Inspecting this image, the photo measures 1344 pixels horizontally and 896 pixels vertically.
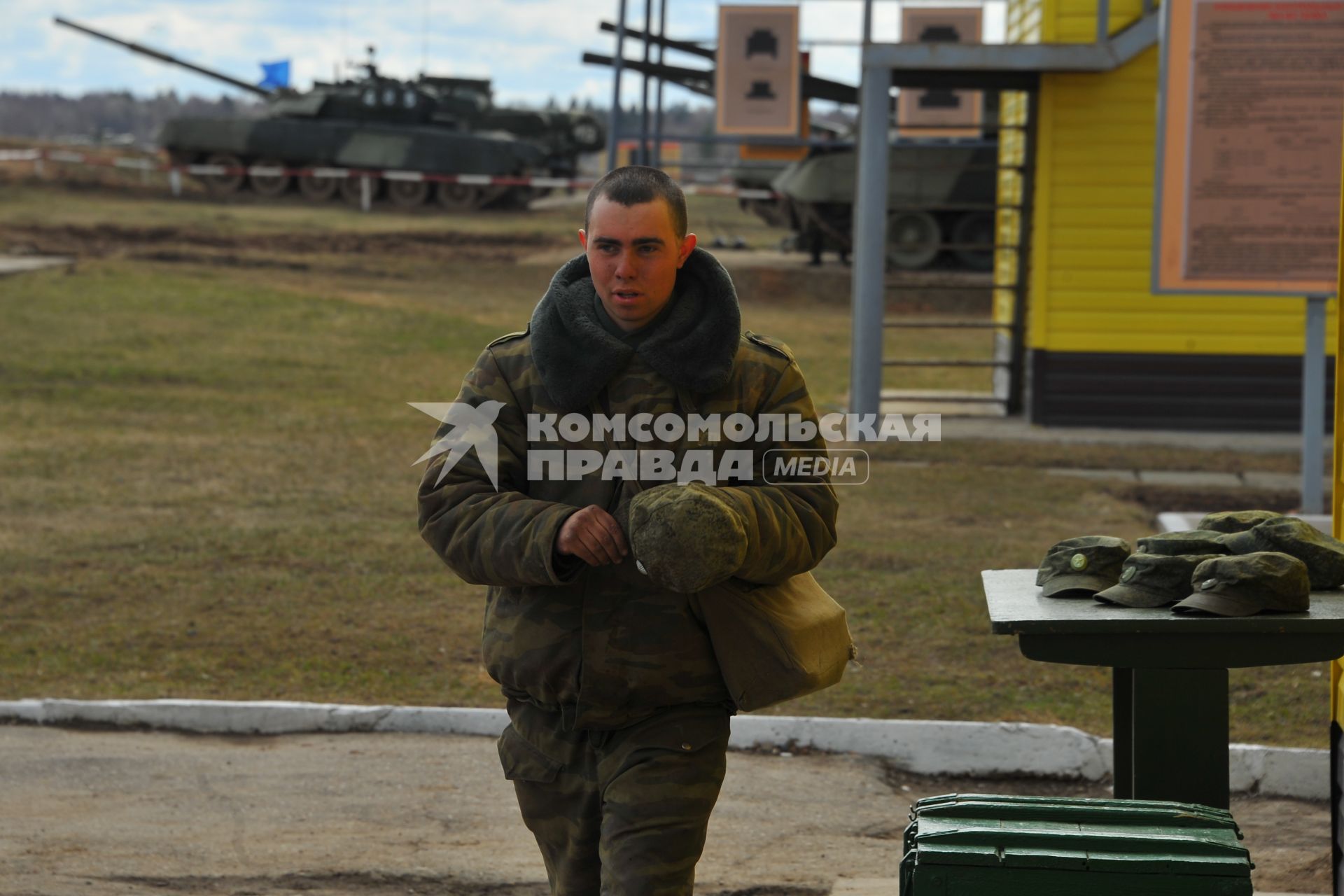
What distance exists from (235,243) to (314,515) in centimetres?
1627

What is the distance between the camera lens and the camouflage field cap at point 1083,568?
134 inches

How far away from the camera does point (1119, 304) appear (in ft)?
41.4

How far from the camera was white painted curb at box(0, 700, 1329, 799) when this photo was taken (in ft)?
16.6

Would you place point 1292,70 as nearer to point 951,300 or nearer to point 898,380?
point 898,380

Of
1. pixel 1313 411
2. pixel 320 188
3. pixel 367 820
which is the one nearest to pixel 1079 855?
pixel 367 820

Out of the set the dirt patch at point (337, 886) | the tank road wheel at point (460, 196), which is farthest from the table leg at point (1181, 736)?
the tank road wheel at point (460, 196)

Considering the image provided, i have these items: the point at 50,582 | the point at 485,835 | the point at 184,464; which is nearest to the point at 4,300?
the point at 184,464

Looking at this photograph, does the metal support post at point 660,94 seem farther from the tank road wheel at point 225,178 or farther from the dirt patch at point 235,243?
the tank road wheel at point 225,178

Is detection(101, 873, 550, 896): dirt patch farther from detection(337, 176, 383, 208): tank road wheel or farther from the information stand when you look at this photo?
detection(337, 176, 383, 208): tank road wheel

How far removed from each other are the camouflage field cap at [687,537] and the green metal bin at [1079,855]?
544 mm

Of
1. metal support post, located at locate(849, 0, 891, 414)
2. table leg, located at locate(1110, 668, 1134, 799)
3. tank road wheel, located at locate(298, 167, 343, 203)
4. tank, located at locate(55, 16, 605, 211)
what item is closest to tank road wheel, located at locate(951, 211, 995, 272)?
tank, located at locate(55, 16, 605, 211)

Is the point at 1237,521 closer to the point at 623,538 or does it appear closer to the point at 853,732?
the point at 623,538

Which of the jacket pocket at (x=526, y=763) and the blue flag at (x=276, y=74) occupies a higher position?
the blue flag at (x=276, y=74)

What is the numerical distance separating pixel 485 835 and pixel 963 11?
1306cm
